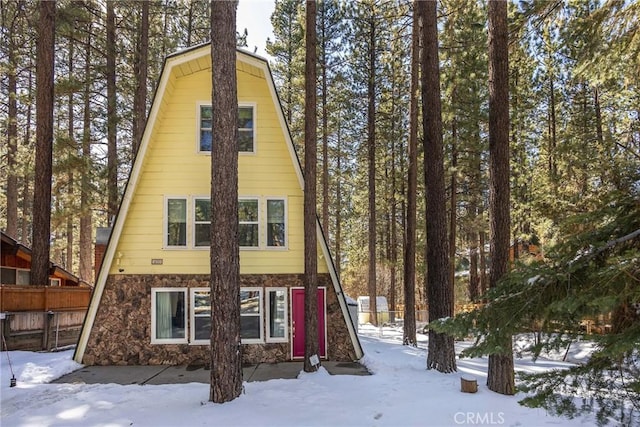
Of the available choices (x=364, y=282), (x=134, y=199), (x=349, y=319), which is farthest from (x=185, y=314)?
(x=364, y=282)

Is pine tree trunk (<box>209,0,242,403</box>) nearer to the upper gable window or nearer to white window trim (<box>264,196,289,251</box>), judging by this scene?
white window trim (<box>264,196,289,251</box>)

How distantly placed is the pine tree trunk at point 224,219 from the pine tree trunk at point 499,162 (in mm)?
3869

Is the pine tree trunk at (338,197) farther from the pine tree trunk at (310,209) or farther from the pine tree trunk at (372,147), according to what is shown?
the pine tree trunk at (310,209)

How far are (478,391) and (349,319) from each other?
139 inches

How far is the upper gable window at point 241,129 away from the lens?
9742 mm

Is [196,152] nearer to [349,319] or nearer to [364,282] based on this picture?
[349,319]

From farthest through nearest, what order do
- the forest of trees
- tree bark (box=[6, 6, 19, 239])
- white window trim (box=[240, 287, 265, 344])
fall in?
tree bark (box=[6, 6, 19, 239]) < the forest of trees < white window trim (box=[240, 287, 265, 344])

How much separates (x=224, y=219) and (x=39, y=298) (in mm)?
6705

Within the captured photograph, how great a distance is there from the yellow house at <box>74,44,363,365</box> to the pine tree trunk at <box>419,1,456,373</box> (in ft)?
7.22

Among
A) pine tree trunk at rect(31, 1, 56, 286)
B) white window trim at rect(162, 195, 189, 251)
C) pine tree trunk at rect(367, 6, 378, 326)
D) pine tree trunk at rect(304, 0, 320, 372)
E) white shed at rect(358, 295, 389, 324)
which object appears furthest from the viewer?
white shed at rect(358, 295, 389, 324)

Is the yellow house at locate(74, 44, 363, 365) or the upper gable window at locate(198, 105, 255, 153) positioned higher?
the upper gable window at locate(198, 105, 255, 153)

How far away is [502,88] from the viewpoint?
630cm

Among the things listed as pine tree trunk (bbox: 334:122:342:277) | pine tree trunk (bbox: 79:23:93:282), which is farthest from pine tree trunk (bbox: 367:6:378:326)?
pine tree trunk (bbox: 79:23:93:282)

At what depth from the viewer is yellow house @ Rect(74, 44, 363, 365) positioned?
9188 mm
